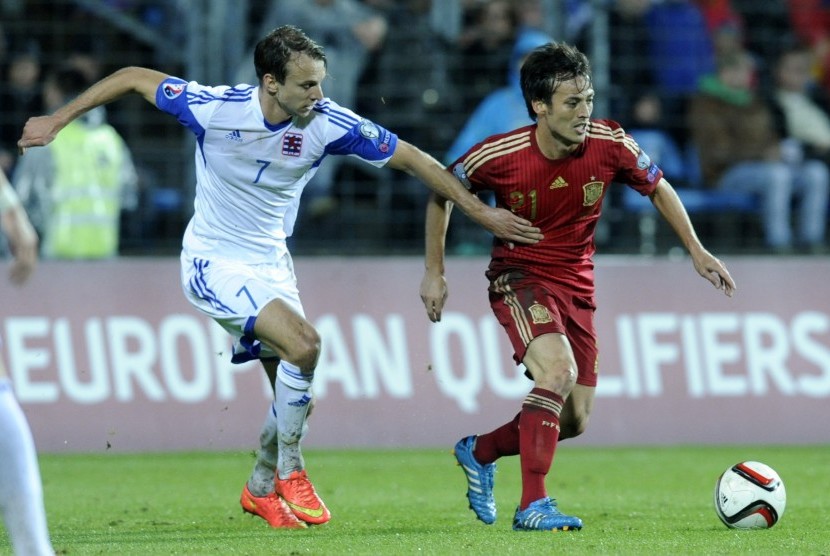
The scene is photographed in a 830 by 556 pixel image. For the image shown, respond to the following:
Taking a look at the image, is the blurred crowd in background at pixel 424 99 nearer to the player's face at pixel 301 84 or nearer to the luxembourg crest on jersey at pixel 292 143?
the luxembourg crest on jersey at pixel 292 143

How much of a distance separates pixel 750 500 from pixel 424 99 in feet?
21.0

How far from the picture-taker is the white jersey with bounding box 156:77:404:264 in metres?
7.16

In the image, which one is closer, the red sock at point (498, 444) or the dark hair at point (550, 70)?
the dark hair at point (550, 70)

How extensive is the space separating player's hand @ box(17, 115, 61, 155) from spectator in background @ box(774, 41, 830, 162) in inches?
325

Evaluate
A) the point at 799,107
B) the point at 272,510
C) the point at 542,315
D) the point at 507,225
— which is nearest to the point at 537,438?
the point at 542,315

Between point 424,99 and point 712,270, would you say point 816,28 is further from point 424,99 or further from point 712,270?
point 712,270

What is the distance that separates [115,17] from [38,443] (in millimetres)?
4003

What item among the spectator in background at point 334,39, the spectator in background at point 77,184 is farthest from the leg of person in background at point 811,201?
the spectator in background at point 77,184

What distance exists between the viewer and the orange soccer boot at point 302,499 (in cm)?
720

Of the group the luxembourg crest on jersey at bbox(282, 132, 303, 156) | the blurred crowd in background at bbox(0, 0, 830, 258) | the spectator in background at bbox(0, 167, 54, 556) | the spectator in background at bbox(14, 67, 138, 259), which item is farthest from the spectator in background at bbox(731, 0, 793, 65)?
the spectator in background at bbox(0, 167, 54, 556)

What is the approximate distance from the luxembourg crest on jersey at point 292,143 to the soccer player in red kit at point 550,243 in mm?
683

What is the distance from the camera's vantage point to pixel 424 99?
12594mm

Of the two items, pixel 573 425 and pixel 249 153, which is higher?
pixel 249 153

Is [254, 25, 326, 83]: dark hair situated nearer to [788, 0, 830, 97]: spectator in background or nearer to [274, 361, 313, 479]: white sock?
[274, 361, 313, 479]: white sock
